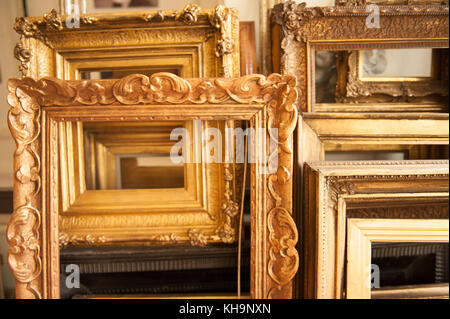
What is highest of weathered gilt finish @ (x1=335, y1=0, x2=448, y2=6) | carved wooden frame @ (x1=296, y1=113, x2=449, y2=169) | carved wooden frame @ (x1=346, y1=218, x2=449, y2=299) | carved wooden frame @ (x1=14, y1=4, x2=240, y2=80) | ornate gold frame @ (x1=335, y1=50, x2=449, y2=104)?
weathered gilt finish @ (x1=335, y1=0, x2=448, y2=6)

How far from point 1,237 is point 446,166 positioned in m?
1.56

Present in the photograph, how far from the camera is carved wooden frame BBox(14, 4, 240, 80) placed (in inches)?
30.6

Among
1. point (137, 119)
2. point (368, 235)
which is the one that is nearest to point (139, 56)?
point (137, 119)

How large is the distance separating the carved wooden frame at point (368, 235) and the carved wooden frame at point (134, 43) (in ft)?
1.96

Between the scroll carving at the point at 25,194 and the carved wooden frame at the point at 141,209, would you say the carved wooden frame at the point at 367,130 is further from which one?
the scroll carving at the point at 25,194

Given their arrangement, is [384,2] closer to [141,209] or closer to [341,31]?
[341,31]

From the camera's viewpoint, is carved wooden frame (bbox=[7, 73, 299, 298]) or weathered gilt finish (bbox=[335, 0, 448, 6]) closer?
carved wooden frame (bbox=[7, 73, 299, 298])

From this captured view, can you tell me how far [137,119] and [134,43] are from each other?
0.84ft

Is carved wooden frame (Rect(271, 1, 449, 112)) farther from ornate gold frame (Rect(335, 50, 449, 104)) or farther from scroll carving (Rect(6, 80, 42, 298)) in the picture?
scroll carving (Rect(6, 80, 42, 298))

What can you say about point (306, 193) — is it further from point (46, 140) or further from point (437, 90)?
point (46, 140)

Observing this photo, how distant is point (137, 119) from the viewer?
29.0 inches

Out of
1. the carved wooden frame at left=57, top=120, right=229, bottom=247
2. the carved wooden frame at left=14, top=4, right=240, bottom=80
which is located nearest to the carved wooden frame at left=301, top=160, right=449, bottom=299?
the carved wooden frame at left=57, top=120, right=229, bottom=247

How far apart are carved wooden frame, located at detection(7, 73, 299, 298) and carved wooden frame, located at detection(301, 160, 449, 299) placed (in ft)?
0.24
